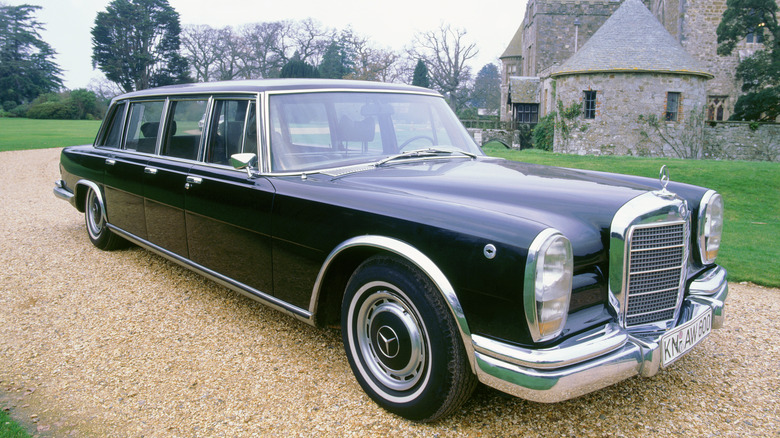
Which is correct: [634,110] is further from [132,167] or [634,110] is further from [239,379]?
[239,379]

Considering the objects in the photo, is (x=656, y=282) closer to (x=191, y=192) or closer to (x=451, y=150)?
(x=451, y=150)

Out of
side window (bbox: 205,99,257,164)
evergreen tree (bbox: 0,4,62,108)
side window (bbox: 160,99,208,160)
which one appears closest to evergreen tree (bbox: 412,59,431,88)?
evergreen tree (bbox: 0,4,62,108)

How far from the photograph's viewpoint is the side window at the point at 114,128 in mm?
5613

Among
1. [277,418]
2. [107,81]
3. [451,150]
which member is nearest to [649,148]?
[451,150]

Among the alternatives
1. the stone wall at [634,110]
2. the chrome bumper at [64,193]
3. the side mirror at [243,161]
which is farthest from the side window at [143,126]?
the stone wall at [634,110]

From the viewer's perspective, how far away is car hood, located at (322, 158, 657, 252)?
257 cm

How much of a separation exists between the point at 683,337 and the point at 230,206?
294 cm

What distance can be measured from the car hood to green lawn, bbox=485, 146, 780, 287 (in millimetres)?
3712

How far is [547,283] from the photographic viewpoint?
2240 millimetres

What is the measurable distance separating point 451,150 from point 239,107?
165cm

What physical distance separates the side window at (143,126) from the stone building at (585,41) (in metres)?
29.7

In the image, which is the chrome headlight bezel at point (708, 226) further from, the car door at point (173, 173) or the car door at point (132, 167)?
the car door at point (132, 167)

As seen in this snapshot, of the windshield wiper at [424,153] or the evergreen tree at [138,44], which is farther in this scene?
the evergreen tree at [138,44]

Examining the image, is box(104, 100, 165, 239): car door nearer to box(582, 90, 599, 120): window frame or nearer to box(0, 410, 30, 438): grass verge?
box(0, 410, 30, 438): grass verge
